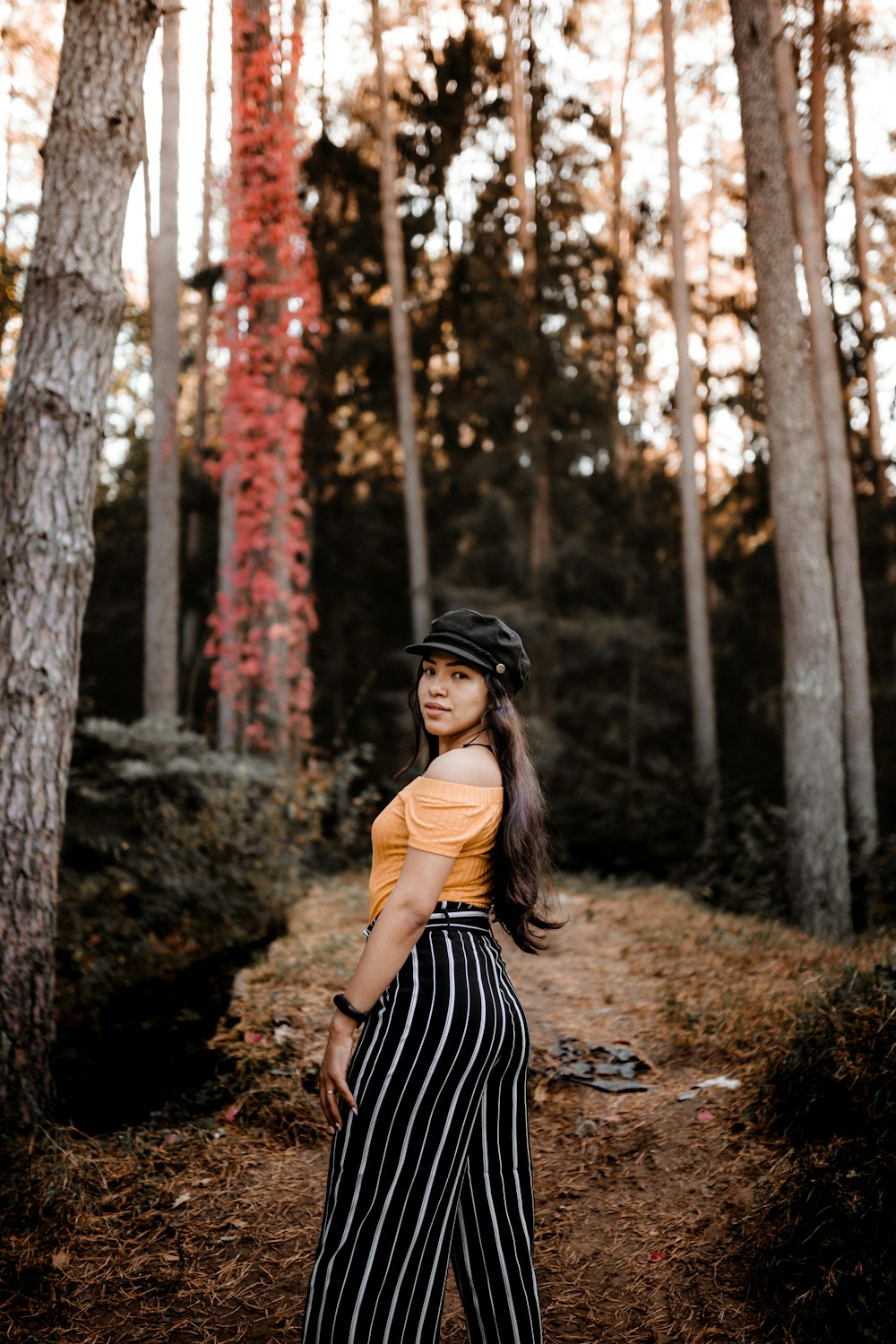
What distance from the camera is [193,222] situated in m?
18.9

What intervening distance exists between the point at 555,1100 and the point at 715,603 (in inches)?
622

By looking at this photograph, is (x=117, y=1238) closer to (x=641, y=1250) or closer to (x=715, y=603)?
(x=641, y=1250)

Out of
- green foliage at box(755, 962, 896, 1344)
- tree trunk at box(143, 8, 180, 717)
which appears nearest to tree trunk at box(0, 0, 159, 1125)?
green foliage at box(755, 962, 896, 1344)

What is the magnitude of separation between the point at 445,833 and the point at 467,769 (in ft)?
0.62

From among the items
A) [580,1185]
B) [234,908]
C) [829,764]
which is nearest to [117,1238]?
[580,1185]

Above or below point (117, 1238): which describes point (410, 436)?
above

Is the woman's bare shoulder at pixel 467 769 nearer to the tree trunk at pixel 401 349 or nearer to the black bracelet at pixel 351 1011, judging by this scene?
the black bracelet at pixel 351 1011

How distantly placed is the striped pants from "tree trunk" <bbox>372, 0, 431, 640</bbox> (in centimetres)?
1316

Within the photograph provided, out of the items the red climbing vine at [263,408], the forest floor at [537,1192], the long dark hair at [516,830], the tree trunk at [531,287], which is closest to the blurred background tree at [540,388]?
the tree trunk at [531,287]

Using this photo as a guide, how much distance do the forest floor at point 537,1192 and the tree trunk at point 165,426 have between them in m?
7.95

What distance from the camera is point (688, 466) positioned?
49.8 ft

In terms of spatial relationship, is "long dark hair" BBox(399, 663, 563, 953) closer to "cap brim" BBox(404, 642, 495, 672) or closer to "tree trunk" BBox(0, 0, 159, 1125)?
"cap brim" BBox(404, 642, 495, 672)

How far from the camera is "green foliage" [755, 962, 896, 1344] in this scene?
2754 millimetres

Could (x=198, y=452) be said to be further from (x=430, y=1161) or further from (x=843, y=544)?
(x=430, y=1161)
